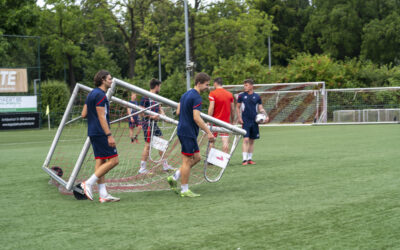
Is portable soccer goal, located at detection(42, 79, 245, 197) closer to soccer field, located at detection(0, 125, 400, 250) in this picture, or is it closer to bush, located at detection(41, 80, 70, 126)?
soccer field, located at detection(0, 125, 400, 250)

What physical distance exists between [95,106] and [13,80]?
997 inches

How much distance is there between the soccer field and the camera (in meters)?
5.02

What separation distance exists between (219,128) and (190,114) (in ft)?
3.84

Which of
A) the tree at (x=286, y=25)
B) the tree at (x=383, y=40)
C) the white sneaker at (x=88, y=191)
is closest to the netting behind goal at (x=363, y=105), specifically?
the tree at (x=383, y=40)

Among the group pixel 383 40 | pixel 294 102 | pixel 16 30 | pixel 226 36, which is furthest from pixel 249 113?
pixel 383 40

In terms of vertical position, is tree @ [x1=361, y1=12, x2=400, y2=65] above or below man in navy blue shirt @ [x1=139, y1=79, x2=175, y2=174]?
above

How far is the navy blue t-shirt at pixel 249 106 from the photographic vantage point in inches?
481

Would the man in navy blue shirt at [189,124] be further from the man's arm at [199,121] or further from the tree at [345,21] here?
the tree at [345,21]

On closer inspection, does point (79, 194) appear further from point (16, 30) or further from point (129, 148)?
point (16, 30)

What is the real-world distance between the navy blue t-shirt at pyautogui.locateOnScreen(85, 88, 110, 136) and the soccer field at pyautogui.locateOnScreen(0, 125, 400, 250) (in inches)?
40.0

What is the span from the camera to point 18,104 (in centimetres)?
3052

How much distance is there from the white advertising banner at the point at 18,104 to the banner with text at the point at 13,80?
499 millimetres

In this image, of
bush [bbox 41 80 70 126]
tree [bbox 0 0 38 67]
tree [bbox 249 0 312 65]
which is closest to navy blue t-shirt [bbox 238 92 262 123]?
tree [bbox 0 0 38 67]

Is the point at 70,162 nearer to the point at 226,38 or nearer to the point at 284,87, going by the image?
the point at 284,87
